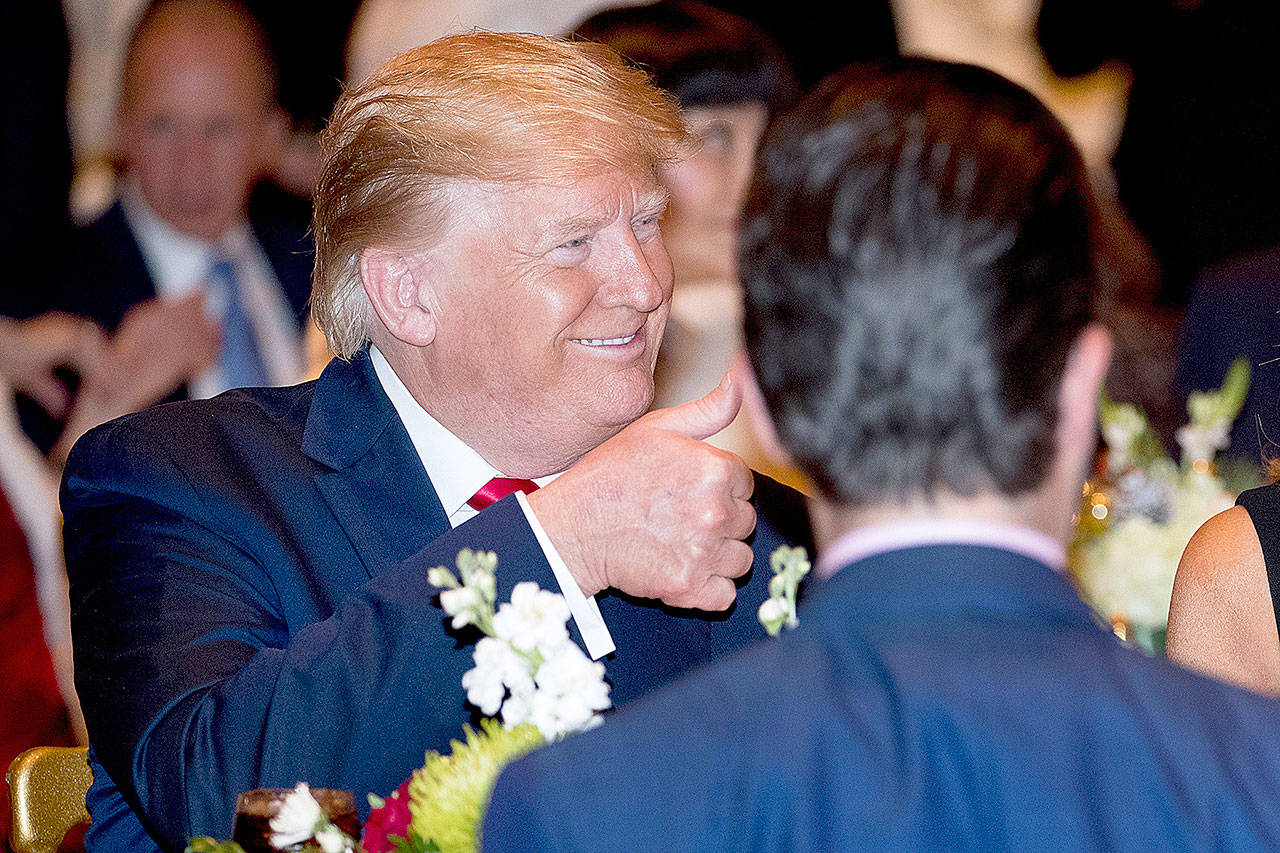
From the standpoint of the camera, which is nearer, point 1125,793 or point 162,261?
point 1125,793

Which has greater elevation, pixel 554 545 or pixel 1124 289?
pixel 554 545

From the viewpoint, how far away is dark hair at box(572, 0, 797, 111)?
12.8ft

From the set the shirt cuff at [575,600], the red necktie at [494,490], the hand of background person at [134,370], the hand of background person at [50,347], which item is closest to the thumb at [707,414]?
the shirt cuff at [575,600]

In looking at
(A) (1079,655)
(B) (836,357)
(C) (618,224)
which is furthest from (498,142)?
(A) (1079,655)

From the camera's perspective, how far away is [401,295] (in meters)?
1.81

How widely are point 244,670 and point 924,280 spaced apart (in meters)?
0.88

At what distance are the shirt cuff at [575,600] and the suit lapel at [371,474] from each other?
1.17ft

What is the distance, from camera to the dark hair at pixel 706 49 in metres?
3.89

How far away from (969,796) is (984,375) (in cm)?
25

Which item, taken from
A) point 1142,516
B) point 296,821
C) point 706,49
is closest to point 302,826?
point 296,821

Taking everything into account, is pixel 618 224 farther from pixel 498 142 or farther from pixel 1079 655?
pixel 1079 655

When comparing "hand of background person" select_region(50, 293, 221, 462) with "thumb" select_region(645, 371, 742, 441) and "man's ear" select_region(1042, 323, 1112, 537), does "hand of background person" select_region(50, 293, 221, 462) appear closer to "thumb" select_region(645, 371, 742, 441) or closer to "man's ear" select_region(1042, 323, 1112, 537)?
"thumb" select_region(645, 371, 742, 441)

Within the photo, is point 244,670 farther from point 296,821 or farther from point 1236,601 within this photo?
point 1236,601

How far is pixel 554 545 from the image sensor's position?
53.5 inches
